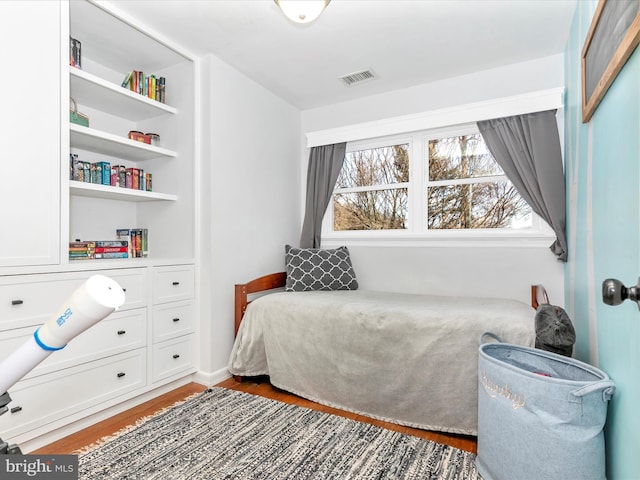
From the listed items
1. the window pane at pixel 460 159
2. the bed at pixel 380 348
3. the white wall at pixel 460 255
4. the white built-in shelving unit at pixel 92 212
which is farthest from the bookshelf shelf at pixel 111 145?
the window pane at pixel 460 159

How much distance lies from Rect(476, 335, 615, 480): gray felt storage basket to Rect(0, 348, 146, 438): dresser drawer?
199 centimetres

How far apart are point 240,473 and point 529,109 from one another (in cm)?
290

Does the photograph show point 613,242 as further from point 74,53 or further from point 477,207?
point 74,53

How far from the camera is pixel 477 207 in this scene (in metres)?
2.83

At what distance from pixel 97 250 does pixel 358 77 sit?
2.38m

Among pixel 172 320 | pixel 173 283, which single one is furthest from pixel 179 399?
pixel 173 283

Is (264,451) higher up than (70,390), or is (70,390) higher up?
(70,390)

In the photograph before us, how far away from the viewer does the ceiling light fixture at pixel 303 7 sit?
1713mm

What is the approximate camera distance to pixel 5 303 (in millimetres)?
1580

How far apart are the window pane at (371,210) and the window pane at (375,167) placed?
0.10m

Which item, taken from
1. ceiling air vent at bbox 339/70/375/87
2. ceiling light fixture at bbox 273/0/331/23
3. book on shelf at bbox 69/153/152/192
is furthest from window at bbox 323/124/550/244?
book on shelf at bbox 69/153/152/192

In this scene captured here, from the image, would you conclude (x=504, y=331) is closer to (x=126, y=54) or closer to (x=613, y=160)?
(x=613, y=160)

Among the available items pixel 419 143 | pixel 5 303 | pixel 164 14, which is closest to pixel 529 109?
pixel 419 143

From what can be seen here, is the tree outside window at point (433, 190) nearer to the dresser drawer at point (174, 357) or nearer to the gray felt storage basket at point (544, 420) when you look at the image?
the gray felt storage basket at point (544, 420)
